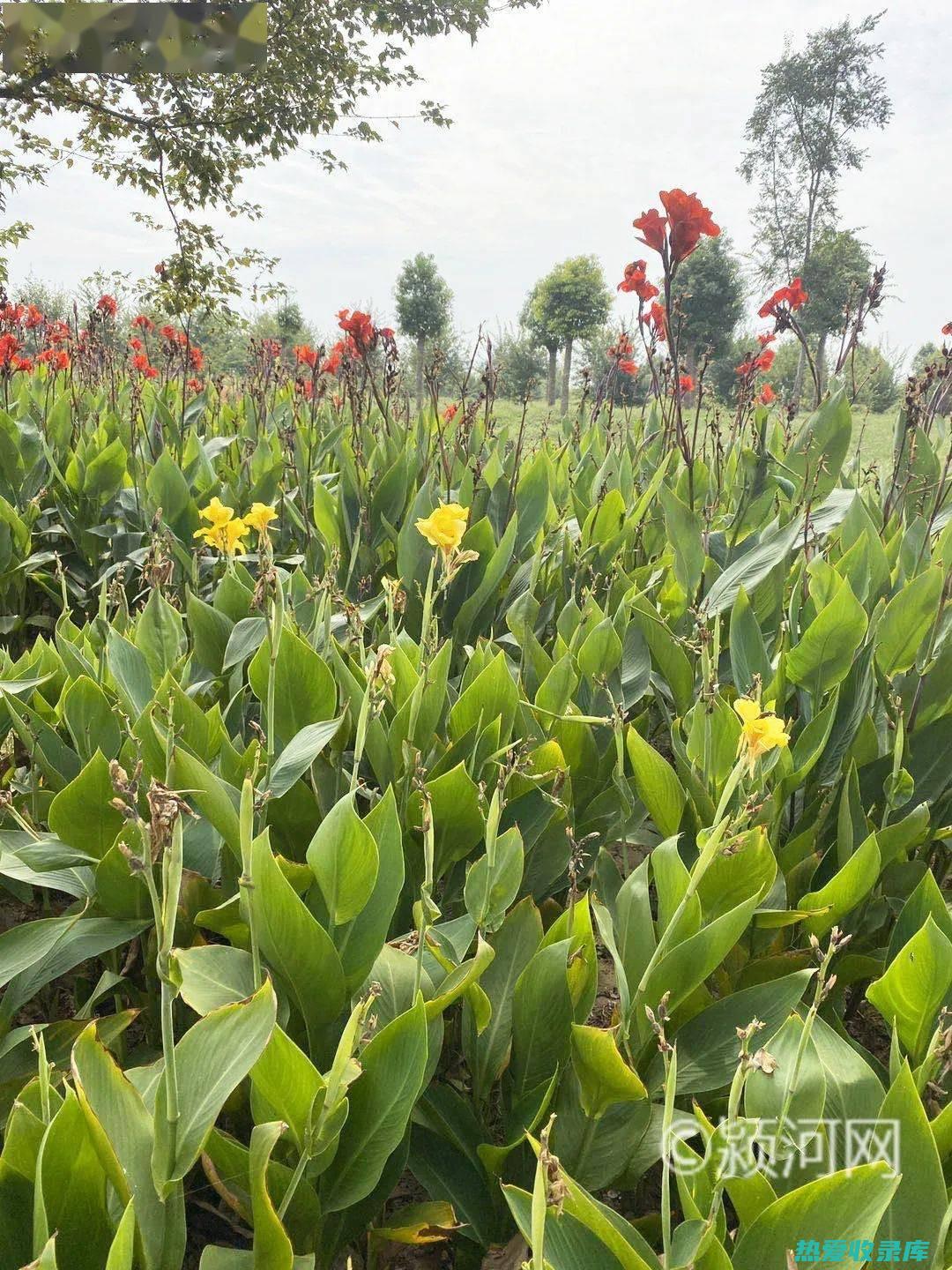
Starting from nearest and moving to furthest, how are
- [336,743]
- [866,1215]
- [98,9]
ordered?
Result: [866,1215], [336,743], [98,9]

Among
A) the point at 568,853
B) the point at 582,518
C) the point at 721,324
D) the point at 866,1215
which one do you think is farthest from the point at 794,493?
the point at 721,324

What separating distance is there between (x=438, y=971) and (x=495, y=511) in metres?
1.73

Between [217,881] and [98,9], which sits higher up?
[98,9]

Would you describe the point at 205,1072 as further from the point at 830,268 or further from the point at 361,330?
the point at 830,268

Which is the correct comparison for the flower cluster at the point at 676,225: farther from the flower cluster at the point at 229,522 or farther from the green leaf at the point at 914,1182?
the green leaf at the point at 914,1182

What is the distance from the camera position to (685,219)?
6.05ft

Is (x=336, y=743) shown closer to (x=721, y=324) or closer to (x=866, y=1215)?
(x=866, y=1215)

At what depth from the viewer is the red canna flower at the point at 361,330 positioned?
270 centimetres

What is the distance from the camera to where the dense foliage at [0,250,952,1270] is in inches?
27.1

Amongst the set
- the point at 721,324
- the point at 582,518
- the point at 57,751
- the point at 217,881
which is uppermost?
the point at 721,324

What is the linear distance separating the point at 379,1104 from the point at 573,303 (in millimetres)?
32172

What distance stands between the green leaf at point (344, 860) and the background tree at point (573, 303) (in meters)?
28.2

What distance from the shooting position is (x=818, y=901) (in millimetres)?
1058

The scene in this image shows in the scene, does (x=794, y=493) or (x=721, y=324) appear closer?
(x=794, y=493)
